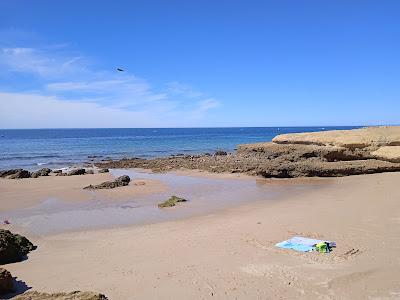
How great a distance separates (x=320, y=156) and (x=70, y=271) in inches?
710

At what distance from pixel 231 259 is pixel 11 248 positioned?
14.4ft

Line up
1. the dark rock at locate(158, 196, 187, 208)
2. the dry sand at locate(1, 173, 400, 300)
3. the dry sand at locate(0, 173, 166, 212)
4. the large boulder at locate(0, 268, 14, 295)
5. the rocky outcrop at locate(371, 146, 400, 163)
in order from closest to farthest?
the large boulder at locate(0, 268, 14, 295), the dry sand at locate(1, 173, 400, 300), the dark rock at locate(158, 196, 187, 208), the dry sand at locate(0, 173, 166, 212), the rocky outcrop at locate(371, 146, 400, 163)

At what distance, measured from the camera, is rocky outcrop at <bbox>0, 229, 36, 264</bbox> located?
25.9 feet

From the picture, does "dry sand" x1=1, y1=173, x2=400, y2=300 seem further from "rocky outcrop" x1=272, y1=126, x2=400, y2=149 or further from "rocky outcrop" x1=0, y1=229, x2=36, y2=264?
"rocky outcrop" x1=272, y1=126, x2=400, y2=149

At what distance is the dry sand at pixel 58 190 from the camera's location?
16203 millimetres

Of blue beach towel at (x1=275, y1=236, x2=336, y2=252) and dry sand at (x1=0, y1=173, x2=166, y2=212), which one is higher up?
blue beach towel at (x1=275, y1=236, x2=336, y2=252)

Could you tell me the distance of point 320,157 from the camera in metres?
22.6

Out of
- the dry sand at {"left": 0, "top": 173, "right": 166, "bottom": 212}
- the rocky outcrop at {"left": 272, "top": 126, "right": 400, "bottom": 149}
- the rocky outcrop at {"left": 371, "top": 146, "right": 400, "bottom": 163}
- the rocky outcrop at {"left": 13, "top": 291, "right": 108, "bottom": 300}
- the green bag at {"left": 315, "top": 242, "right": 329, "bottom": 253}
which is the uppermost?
the rocky outcrop at {"left": 272, "top": 126, "right": 400, "bottom": 149}

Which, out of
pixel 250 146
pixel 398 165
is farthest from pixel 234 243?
pixel 250 146

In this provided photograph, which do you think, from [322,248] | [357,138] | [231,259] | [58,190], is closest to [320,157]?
[357,138]

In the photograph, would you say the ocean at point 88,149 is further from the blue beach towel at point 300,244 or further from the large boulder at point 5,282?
the large boulder at point 5,282

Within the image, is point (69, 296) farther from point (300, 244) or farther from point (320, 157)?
point (320, 157)

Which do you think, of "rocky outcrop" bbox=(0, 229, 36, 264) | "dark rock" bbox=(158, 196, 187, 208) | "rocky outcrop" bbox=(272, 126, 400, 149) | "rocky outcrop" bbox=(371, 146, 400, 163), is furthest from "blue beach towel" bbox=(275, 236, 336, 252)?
"rocky outcrop" bbox=(272, 126, 400, 149)

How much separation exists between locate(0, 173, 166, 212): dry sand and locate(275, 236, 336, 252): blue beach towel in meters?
9.30
